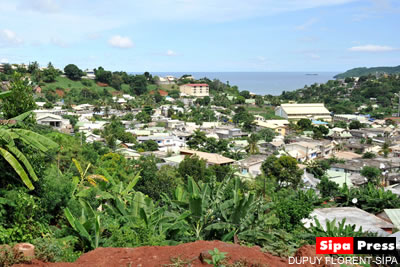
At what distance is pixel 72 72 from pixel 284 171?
2284 inches

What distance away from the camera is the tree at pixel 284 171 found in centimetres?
2278

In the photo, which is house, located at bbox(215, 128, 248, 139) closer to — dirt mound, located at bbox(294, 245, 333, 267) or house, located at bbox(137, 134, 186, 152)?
house, located at bbox(137, 134, 186, 152)

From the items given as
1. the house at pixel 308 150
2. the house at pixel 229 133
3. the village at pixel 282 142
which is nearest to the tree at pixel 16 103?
the village at pixel 282 142

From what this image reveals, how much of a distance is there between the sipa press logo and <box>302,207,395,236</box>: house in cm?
306

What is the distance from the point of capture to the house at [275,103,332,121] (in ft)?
214

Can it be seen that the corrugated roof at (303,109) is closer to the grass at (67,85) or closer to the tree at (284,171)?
the grass at (67,85)

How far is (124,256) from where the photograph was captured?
21.0 feet

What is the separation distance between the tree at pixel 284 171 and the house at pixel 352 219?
30.2ft

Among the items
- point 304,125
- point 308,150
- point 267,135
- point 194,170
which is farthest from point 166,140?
point 304,125

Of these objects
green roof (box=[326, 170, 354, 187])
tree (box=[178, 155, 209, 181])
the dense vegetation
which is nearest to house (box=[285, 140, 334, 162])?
green roof (box=[326, 170, 354, 187])

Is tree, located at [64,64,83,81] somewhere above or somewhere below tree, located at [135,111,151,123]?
above

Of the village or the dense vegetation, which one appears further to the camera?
the village

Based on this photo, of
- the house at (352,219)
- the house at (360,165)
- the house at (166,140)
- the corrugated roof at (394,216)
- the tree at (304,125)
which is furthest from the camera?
the tree at (304,125)

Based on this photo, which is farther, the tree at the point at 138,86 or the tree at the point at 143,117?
the tree at the point at 138,86
